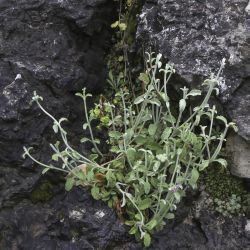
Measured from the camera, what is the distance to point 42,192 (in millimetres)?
3066

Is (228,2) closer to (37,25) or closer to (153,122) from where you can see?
(153,122)

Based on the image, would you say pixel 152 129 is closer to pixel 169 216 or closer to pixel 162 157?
pixel 162 157

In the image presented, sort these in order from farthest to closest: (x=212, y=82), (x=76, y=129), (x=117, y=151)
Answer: (x=76, y=129)
(x=117, y=151)
(x=212, y=82)

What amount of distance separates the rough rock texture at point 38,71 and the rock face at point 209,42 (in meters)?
0.46

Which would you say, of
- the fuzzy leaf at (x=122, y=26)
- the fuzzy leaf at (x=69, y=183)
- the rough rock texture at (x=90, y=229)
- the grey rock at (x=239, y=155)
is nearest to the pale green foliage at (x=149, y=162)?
the fuzzy leaf at (x=69, y=183)

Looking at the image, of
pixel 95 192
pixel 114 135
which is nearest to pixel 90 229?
pixel 95 192

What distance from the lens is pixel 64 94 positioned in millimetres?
3230

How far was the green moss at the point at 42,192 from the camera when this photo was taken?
3053mm

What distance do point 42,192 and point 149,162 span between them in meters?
0.74

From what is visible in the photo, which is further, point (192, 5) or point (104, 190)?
point (192, 5)

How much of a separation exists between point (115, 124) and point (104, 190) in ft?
1.56

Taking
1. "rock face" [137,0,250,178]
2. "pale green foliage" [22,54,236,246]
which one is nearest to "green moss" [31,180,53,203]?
"pale green foliage" [22,54,236,246]

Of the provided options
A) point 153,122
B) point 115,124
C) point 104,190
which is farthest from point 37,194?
point 153,122

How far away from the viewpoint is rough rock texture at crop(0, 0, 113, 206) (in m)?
3.03
